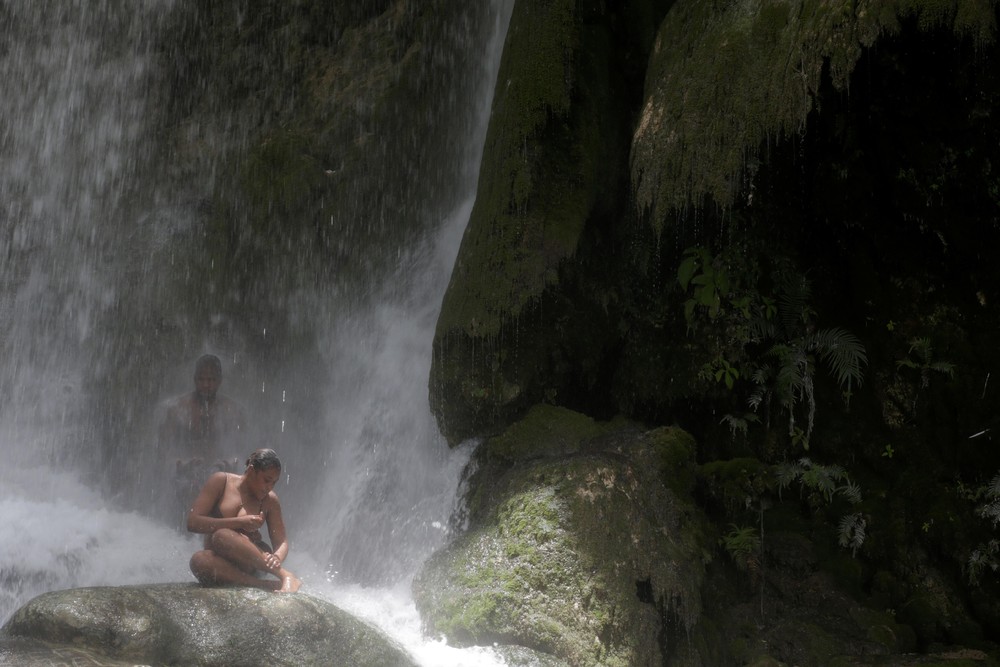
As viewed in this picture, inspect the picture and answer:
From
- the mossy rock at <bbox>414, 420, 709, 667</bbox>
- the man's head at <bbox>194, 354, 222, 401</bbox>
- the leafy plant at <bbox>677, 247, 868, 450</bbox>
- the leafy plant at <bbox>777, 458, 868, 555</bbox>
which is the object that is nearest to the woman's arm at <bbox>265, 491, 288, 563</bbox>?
the mossy rock at <bbox>414, 420, 709, 667</bbox>

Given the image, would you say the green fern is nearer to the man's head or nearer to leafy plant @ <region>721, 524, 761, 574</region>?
leafy plant @ <region>721, 524, 761, 574</region>

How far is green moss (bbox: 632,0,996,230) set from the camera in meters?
5.94

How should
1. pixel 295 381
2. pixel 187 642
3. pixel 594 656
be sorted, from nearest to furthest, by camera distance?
pixel 187 642
pixel 594 656
pixel 295 381

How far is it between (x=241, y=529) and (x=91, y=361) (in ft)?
20.6

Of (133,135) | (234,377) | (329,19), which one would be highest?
(329,19)

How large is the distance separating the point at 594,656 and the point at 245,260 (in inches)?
276

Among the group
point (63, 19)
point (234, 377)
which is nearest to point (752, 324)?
point (234, 377)

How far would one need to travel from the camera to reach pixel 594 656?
17.1 feet

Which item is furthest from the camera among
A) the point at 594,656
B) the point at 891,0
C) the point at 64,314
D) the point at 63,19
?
the point at 63,19

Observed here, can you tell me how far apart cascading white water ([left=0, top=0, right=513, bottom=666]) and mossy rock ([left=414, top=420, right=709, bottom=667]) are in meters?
0.33

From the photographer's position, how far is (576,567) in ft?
18.3

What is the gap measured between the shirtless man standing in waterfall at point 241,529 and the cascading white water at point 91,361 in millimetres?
952

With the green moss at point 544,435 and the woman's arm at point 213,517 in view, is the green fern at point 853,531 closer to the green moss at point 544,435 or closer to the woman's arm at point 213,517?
the green moss at point 544,435

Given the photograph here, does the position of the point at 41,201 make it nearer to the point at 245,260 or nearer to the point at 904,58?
the point at 245,260
